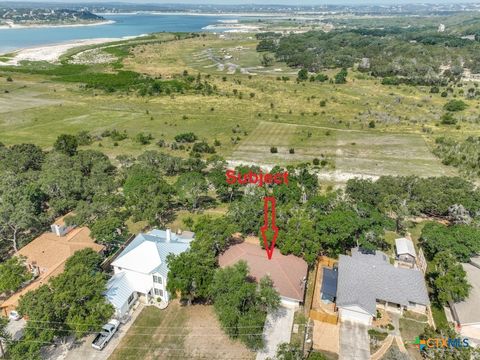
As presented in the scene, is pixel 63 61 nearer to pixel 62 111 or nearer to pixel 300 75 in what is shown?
pixel 62 111

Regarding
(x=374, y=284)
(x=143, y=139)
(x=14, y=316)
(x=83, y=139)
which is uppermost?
(x=374, y=284)

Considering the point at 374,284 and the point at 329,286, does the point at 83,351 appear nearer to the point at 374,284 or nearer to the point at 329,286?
the point at 329,286

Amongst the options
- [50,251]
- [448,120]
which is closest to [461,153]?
[448,120]

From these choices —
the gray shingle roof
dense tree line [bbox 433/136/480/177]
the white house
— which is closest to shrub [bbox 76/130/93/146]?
the white house

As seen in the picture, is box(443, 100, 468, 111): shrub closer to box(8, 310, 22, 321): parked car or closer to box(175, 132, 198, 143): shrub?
box(175, 132, 198, 143): shrub

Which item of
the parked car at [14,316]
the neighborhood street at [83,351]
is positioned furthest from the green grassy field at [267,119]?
the parked car at [14,316]

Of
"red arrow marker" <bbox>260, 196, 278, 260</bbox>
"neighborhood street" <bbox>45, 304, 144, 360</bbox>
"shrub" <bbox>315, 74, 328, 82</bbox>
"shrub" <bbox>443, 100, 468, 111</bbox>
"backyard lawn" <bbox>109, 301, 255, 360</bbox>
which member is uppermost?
"red arrow marker" <bbox>260, 196, 278, 260</bbox>
